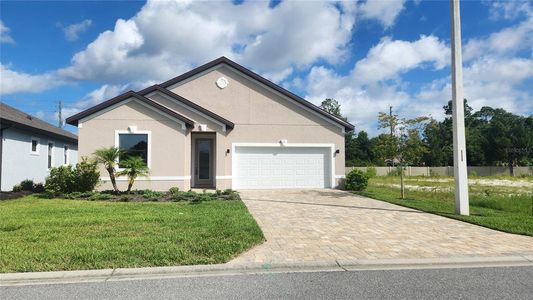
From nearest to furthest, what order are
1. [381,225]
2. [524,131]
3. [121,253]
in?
[121,253] → [381,225] → [524,131]

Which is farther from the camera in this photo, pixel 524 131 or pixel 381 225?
pixel 524 131

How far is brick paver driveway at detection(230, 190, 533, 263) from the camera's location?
658 cm

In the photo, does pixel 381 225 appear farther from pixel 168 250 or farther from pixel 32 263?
pixel 32 263

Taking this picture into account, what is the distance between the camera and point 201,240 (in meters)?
7.11

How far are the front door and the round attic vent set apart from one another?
2904mm

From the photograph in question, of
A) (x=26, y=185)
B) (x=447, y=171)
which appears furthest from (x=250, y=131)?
(x=447, y=171)

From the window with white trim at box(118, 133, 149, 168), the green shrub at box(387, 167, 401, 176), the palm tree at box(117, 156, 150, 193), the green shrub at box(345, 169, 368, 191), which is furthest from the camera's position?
the green shrub at box(387, 167, 401, 176)

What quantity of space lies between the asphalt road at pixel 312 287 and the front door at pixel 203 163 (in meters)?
14.5

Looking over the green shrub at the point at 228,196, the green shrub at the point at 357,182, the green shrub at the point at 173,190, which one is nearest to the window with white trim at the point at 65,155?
→ the green shrub at the point at 173,190

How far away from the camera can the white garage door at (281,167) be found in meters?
19.0

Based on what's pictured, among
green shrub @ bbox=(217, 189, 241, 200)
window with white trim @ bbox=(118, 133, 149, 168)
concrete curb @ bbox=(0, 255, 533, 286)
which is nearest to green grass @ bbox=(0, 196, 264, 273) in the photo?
concrete curb @ bbox=(0, 255, 533, 286)

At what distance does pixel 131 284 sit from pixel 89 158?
12383 mm

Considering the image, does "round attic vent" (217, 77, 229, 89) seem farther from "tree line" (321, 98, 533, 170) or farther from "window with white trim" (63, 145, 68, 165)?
"tree line" (321, 98, 533, 170)

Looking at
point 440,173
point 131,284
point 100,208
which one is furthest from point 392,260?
point 440,173
